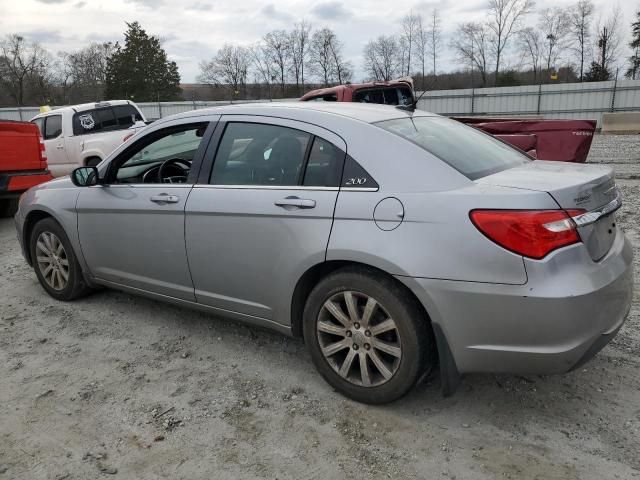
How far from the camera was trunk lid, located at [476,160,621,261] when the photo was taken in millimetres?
2518

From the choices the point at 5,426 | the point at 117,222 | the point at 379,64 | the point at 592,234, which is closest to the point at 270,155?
the point at 117,222

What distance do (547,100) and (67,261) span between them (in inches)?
1078

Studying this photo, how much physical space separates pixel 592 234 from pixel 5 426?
3.18 m

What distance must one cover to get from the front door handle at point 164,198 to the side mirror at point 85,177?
745 mm

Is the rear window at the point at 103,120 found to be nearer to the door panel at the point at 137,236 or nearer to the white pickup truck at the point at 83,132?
the white pickup truck at the point at 83,132

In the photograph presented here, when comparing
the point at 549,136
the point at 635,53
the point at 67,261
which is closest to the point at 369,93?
the point at 549,136

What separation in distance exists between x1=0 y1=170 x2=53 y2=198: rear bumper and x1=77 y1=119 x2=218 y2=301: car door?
4.65 metres

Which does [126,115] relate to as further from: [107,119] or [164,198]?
[164,198]

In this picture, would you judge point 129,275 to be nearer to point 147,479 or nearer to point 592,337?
point 147,479

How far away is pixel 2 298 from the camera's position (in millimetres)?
4941

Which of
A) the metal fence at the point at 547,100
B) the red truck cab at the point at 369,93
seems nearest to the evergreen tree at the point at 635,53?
the metal fence at the point at 547,100

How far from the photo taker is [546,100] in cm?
2727

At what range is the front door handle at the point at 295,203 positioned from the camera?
9.75ft

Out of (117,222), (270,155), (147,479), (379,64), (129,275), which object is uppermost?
(379,64)
